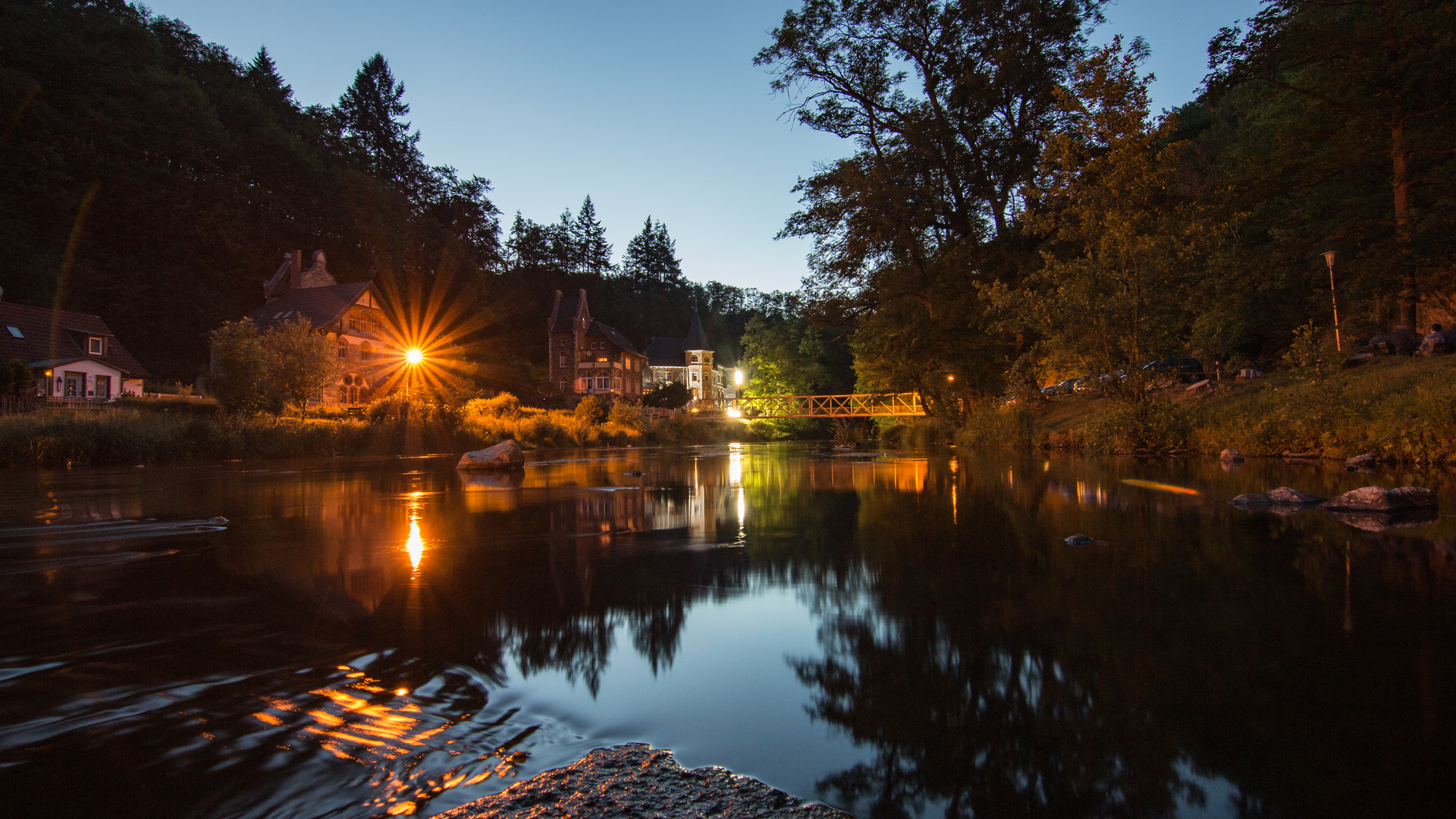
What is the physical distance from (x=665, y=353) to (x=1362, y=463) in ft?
272

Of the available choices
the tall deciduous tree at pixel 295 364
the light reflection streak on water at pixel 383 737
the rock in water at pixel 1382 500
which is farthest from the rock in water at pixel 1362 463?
the tall deciduous tree at pixel 295 364

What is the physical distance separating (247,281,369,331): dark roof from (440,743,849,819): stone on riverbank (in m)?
54.0

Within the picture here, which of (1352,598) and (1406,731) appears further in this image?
(1352,598)

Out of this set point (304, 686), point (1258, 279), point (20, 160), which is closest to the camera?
point (304, 686)

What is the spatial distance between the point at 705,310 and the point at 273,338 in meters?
97.1

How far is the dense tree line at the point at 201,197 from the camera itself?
47.9m

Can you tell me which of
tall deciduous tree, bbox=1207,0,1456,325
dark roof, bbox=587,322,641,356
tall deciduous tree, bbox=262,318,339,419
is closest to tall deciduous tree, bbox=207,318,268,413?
tall deciduous tree, bbox=262,318,339,419

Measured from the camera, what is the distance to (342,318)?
50.2 metres

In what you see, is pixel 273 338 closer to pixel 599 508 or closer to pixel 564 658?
pixel 599 508

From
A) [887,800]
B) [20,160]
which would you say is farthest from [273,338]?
[887,800]

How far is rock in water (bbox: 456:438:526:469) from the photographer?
16.3 metres

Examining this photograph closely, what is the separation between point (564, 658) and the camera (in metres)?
3.03

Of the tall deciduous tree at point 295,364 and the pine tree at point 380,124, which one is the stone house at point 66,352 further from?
the pine tree at point 380,124

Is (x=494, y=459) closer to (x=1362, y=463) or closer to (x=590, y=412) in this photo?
(x=1362, y=463)
